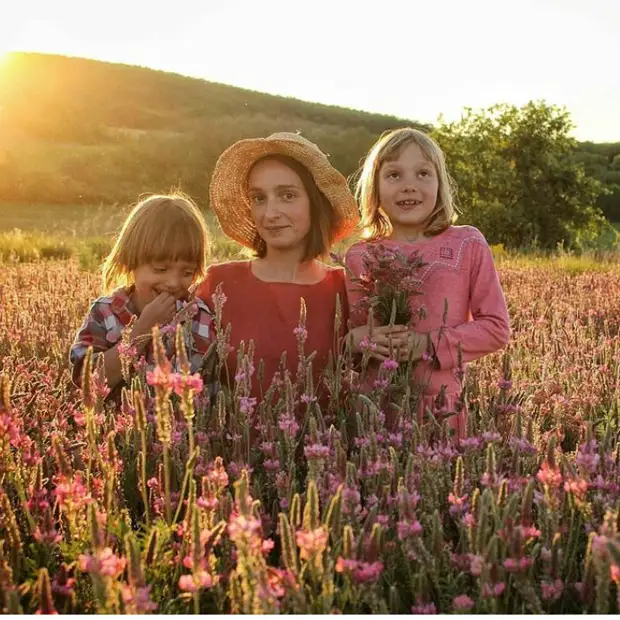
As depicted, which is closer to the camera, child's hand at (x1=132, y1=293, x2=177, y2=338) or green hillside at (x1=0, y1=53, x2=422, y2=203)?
child's hand at (x1=132, y1=293, x2=177, y2=338)

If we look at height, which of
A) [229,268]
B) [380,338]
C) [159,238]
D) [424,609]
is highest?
[159,238]

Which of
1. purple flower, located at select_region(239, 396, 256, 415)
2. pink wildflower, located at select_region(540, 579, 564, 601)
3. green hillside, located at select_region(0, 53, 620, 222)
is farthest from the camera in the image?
green hillside, located at select_region(0, 53, 620, 222)

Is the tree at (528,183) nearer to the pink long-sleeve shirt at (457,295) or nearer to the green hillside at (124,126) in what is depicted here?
the green hillside at (124,126)

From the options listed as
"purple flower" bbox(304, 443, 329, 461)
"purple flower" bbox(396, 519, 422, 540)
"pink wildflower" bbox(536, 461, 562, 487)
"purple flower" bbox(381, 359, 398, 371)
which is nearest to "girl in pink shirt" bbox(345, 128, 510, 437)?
"purple flower" bbox(381, 359, 398, 371)

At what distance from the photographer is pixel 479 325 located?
3082 mm

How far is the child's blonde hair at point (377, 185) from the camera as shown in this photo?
Result: 3.34 m

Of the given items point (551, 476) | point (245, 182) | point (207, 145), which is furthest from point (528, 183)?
point (207, 145)

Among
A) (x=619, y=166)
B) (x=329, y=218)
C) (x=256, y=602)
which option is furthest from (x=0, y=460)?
(x=619, y=166)

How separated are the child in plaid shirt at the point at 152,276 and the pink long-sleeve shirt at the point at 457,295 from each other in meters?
0.70

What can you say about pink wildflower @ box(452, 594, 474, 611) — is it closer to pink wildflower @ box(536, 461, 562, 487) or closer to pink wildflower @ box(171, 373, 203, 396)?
pink wildflower @ box(536, 461, 562, 487)

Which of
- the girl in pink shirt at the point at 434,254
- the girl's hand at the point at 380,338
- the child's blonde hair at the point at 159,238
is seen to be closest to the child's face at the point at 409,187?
the girl in pink shirt at the point at 434,254

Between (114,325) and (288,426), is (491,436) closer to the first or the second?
(288,426)

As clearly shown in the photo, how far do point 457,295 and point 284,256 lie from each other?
88cm

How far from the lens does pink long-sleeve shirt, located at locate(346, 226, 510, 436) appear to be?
306 cm
